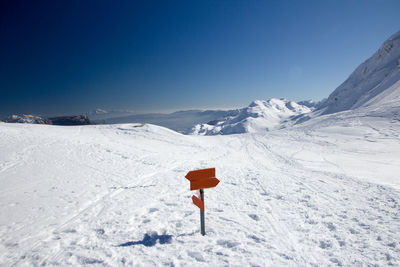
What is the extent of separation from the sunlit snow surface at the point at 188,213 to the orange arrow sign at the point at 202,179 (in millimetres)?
1400

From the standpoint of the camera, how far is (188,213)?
568 centimetres

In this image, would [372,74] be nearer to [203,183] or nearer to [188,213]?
[188,213]

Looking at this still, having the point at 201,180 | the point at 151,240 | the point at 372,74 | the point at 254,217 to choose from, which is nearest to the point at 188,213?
the point at 151,240

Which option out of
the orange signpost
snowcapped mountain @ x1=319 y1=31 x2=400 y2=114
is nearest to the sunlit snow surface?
the orange signpost

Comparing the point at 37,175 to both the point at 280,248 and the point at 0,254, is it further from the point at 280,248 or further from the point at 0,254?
the point at 280,248

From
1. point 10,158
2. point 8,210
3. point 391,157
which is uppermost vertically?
point 10,158

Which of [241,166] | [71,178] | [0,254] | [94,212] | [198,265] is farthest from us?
[241,166]

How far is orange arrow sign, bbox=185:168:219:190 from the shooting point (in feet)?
13.3

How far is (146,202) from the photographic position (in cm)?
652

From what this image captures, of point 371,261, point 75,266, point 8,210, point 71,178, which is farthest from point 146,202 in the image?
point 371,261

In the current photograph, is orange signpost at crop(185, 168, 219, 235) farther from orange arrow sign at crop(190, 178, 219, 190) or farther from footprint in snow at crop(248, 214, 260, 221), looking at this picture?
footprint in snow at crop(248, 214, 260, 221)

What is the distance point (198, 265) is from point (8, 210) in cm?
669

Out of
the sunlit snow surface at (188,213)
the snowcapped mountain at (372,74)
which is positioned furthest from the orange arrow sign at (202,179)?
the snowcapped mountain at (372,74)

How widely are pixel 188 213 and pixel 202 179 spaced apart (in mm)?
2206
